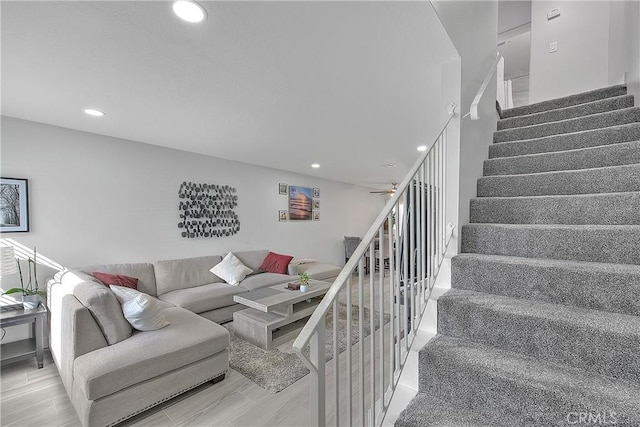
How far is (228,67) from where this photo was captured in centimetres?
185

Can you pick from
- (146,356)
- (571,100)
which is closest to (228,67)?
(146,356)

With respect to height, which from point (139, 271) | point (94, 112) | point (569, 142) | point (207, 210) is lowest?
point (139, 271)

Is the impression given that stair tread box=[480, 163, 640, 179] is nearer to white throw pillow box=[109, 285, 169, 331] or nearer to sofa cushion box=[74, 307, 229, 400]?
sofa cushion box=[74, 307, 229, 400]

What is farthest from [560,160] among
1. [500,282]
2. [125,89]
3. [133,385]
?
[133,385]

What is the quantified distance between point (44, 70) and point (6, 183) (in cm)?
165

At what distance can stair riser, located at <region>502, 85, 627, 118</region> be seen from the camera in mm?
2737

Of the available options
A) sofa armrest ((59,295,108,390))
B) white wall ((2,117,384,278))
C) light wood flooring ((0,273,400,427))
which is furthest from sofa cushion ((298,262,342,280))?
sofa armrest ((59,295,108,390))

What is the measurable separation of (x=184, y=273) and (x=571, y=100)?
16.8 feet

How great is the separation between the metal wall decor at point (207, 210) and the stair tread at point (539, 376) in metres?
3.81

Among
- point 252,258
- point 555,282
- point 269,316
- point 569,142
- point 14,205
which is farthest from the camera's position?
point 252,258

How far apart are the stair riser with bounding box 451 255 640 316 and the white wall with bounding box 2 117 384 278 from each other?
378cm

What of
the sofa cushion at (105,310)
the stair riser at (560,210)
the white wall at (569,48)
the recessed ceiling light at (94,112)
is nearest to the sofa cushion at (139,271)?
the sofa cushion at (105,310)

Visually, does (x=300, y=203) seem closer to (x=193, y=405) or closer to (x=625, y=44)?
(x=193, y=405)

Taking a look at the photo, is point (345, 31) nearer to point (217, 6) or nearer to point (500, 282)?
point (217, 6)
